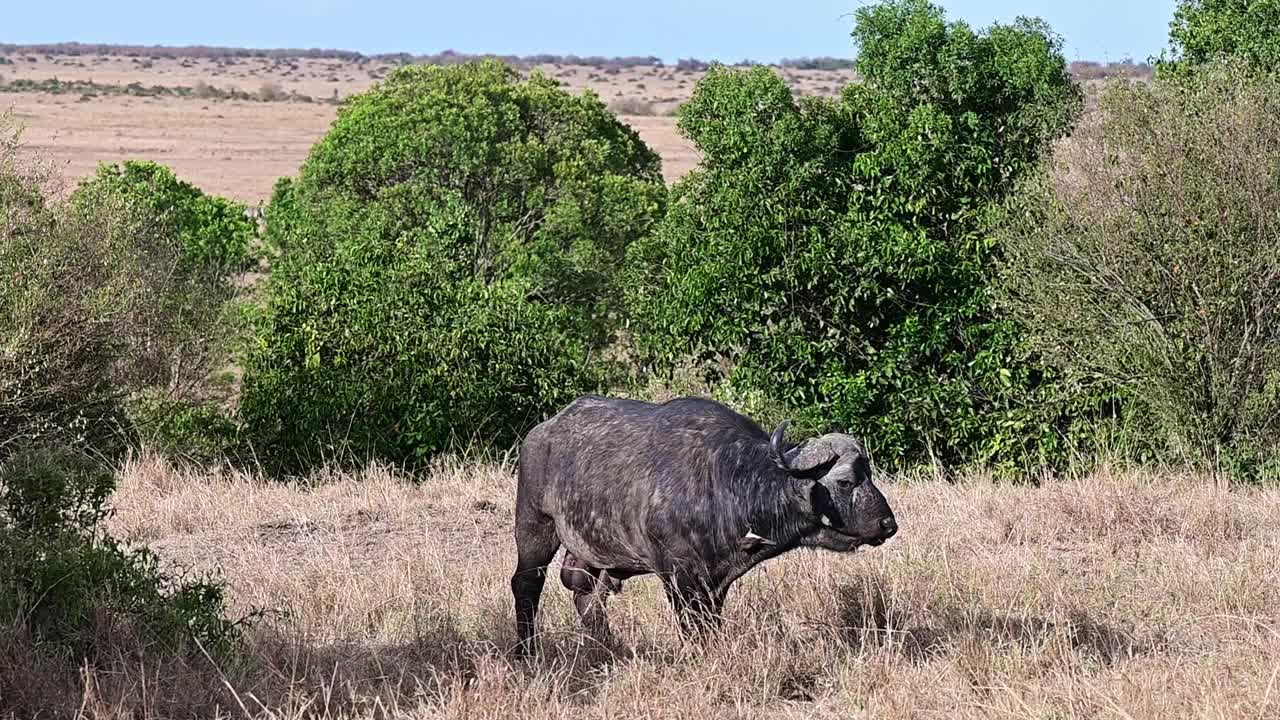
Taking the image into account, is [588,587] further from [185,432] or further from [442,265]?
[185,432]

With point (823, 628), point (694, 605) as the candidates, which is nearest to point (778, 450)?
point (694, 605)

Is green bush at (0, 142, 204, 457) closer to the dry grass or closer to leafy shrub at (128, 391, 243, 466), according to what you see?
leafy shrub at (128, 391, 243, 466)

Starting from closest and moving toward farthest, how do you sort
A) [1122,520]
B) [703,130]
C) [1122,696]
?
[1122,696] < [1122,520] < [703,130]

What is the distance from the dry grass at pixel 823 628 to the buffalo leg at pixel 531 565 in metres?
0.14

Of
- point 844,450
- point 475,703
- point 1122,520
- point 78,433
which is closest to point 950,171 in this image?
point 1122,520

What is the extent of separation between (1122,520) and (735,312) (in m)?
8.53

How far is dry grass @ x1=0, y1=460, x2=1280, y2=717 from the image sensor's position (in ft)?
22.3

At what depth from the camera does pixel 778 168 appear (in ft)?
63.2

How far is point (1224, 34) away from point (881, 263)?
20.4 feet

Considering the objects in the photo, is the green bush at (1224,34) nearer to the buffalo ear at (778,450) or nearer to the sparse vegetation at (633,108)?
the buffalo ear at (778,450)

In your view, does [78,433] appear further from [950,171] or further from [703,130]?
[950,171]

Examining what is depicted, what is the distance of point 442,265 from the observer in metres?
20.1

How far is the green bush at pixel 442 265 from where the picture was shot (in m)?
18.8

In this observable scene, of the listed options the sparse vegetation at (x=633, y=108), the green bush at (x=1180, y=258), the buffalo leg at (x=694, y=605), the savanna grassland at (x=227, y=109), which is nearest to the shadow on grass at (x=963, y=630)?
the buffalo leg at (x=694, y=605)
